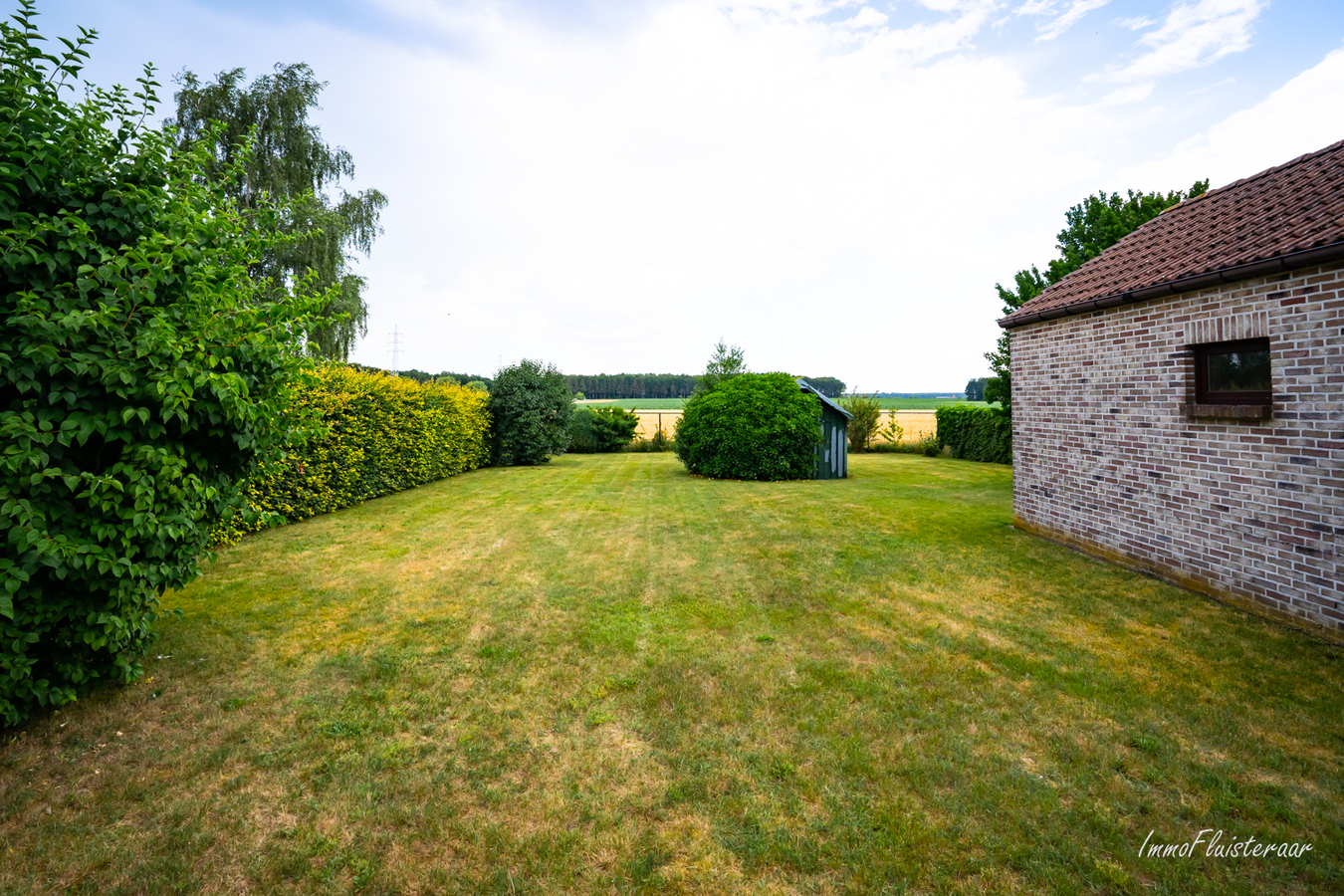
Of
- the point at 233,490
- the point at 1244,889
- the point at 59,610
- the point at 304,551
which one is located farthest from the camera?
the point at 304,551

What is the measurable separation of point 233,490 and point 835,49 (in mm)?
13237

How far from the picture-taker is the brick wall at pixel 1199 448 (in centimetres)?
450

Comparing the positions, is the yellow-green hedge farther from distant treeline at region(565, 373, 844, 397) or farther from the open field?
distant treeline at region(565, 373, 844, 397)

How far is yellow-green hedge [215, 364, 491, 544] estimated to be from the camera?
27.1ft

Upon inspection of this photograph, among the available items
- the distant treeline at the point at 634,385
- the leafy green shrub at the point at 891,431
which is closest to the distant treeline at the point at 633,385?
the distant treeline at the point at 634,385

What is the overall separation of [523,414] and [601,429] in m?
7.25

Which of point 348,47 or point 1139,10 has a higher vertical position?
point 348,47

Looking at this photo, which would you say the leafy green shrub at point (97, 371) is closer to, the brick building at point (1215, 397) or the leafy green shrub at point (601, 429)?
the brick building at point (1215, 397)

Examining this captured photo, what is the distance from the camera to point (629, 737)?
122 inches

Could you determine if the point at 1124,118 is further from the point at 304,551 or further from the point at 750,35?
the point at 304,551

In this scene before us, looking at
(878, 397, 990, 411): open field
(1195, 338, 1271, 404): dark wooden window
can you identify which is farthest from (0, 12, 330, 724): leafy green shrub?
(878, 397, 990, 411): open field

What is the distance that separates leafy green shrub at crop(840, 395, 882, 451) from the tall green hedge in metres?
2.97

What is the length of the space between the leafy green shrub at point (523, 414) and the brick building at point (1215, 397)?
15.0 meters

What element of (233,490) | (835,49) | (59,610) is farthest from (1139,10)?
(59,610)
